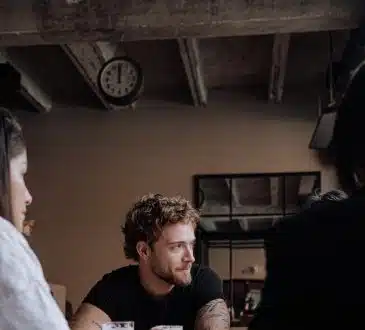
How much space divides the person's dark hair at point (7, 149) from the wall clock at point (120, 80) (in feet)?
11.6

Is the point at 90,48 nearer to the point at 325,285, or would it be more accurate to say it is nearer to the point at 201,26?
the point at 201,26

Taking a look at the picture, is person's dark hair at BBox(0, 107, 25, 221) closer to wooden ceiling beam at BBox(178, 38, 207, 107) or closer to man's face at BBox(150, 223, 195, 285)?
man's face at BBox(150, 223, 195, 285)

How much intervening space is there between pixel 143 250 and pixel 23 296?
187 centimetres

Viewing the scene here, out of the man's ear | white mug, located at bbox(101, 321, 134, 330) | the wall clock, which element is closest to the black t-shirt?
the man's ear

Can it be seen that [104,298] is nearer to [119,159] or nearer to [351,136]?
[351,136]

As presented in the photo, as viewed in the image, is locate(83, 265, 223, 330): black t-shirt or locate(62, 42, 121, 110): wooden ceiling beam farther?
locate(62, 42, 121, 110): wooden ceiling beam

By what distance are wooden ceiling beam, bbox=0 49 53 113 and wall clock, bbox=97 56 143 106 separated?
2.74 feet

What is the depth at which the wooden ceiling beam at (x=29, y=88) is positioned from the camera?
5.49 meters

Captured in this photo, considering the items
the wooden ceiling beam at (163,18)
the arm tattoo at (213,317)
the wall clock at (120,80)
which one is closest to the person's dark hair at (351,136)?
the arm tattoo at (213,317)

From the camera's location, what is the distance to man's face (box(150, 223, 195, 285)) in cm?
271

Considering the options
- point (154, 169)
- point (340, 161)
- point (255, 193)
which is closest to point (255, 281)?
point (255, 193)

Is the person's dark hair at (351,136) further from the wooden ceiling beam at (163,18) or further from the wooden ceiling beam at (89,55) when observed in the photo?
the wooden ceiling beam at (89,55)

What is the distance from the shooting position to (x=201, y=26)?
405 cm

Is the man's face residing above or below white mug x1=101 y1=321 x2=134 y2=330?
above
